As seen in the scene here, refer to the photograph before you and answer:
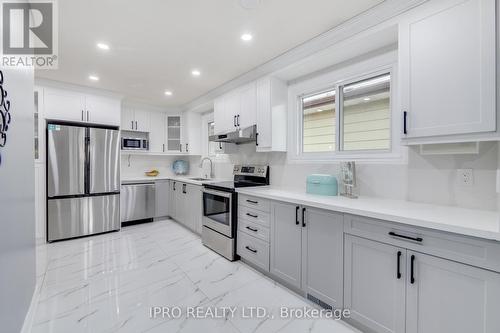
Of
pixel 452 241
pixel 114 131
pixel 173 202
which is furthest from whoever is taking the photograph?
pixel 173 202

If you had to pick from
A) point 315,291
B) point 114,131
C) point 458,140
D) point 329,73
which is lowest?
point 315,291

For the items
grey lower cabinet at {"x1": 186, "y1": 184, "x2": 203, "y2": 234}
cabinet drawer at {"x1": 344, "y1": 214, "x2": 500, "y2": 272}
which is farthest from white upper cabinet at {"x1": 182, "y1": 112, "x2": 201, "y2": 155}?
cabinet drawer at {"x1": 344, "y1": 214, "x2": 500, "y2": 272}

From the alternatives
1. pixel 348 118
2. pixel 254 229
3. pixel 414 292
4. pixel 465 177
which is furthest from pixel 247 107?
pixel 414 292

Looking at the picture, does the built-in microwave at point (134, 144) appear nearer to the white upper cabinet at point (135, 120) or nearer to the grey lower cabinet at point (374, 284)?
the white upper cabinet at point (135, 120)

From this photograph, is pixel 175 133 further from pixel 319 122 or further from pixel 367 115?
pixel 367 115

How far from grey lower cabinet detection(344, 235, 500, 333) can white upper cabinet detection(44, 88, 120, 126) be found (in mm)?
4230

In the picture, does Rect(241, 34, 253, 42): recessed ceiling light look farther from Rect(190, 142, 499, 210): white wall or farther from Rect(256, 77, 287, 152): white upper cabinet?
Rect(190, 142, 499, 210): white wall

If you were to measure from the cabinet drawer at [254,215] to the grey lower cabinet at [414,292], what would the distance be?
900 mm

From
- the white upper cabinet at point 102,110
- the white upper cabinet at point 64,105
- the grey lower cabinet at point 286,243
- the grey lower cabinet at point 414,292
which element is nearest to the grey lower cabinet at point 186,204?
the white upper cabinet at point 102,110

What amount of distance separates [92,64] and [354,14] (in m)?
3.05

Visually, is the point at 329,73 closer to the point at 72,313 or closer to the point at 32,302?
the point at 72,313

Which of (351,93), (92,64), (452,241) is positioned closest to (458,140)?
(452,241)

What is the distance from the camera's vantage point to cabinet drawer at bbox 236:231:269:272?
238 cm

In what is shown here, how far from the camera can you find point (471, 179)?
1.59m
